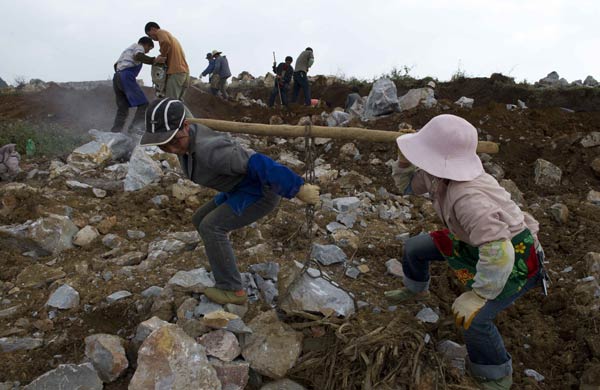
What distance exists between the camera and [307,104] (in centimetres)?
1088

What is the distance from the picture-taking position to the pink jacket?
1.97 metres

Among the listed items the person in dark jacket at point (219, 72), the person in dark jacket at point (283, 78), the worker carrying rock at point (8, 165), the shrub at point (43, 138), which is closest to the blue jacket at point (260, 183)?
the worker carrying rock at point (8, 165)

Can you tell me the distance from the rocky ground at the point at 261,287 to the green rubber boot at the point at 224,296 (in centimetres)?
7

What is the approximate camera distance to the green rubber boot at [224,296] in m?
2.67

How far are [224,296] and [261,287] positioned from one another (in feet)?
1.21

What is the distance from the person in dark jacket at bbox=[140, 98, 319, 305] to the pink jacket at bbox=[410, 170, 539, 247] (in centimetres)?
67

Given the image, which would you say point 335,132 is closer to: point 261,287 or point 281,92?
point 261,287

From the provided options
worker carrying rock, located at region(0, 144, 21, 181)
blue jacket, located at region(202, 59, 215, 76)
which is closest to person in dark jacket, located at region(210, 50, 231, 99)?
blue jacket, located at region(202, 59, 215, 76)

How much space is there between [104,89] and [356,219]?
8.99m

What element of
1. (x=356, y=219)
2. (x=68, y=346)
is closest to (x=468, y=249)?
(x=356, y=219)

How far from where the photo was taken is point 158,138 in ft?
7.60

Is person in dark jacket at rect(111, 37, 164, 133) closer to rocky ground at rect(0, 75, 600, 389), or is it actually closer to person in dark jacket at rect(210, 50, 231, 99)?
rocky ground at rect(0, 75, 600, 389)

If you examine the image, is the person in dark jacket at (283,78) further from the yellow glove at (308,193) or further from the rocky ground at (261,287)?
the yellow glove at (308,193)

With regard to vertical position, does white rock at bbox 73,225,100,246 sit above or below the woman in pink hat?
below
